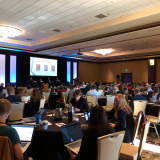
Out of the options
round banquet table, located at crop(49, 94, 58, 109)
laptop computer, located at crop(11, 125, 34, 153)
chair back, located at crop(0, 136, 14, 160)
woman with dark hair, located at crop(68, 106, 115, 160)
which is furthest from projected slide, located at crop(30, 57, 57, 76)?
chair back, located at crop(0, 136, 14, 160)

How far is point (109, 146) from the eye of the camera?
5.70 ft

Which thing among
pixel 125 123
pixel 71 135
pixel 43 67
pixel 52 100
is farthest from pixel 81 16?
pixel 43 67

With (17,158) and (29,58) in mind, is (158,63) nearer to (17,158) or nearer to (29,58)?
(29,58)

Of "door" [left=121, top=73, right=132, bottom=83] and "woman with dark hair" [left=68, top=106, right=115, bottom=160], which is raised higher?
"door" [left=121, top=73, right=132, bottom=83]

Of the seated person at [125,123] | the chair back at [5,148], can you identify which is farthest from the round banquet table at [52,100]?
the chair back at [5,148]

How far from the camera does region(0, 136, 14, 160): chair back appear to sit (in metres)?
1.48

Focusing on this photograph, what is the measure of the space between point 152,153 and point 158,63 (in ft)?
50.1

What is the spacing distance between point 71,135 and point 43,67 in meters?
14.2

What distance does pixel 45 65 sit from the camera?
16062mm

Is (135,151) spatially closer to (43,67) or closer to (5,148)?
(5,148)

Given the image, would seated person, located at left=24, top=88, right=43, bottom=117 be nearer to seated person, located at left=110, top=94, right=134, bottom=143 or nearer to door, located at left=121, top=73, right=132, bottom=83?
seated person, located at left=110, top=94, right=134, bottom=143

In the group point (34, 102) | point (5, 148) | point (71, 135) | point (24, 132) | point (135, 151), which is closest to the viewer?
point (5, 148)

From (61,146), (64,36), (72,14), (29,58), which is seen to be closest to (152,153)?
(61,146)

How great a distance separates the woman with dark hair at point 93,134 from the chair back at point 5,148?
0.73m
